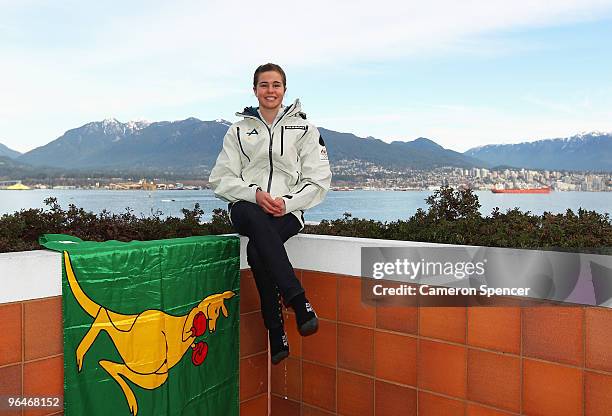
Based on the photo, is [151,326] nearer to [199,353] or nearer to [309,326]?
[199,353]

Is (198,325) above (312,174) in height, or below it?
below

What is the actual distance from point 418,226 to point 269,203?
0.98m

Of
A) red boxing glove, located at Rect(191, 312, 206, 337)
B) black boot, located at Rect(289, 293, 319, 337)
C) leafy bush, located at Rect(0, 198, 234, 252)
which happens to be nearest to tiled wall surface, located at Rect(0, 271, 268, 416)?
red boxing glove, located at Rect(191, 312, 206, 337)

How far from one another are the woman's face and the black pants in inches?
23.0

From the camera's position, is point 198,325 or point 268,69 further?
point 268,69

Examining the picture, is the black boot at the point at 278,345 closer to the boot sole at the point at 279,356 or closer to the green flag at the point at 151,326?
the boot sole at the point at 279,356

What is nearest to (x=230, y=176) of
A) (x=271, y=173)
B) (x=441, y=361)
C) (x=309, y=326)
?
(x=271, y=173)

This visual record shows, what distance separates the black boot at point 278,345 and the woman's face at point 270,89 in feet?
3.89

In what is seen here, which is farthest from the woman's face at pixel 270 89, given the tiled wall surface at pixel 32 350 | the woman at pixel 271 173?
the tiled wall surface at pixel 32 350

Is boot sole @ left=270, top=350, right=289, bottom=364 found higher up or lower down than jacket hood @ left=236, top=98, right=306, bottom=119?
lower down

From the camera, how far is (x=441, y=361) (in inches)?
90.9

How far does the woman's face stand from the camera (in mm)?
2791

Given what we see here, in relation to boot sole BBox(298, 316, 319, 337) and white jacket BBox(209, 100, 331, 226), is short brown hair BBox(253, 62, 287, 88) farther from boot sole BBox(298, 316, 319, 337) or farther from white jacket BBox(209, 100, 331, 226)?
boot sole BBox(298, 316, 319, 337)

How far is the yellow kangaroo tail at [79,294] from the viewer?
2080 mm
